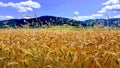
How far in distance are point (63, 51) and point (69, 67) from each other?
50 cm

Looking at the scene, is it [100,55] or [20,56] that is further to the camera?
[20,56]

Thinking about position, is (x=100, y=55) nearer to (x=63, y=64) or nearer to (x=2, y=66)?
(x=63, y=64)

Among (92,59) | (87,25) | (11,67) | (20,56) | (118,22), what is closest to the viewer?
(92,59)

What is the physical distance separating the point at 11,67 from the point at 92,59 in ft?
3.38

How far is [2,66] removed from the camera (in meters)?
4.16

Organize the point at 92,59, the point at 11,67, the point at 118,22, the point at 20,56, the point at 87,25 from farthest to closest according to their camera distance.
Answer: the point at 87,25, the point at 118,22, the point at 20,56, the point at 11,67, the point at 92,59

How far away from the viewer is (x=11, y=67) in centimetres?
396

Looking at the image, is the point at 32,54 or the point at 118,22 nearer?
the point at 32,54

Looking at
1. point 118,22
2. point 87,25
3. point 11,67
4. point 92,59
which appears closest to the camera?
point 92,59

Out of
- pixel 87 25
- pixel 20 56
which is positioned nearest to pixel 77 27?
pixel 87 25

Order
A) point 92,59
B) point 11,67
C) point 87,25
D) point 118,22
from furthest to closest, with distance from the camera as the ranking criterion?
point 87,25 < point 118,22 < point 11,67 < point 92,59

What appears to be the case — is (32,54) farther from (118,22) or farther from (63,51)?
(118,22)

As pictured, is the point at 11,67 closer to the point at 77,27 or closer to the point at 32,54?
the point at 32,54

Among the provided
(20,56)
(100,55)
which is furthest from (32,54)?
(100,55)
